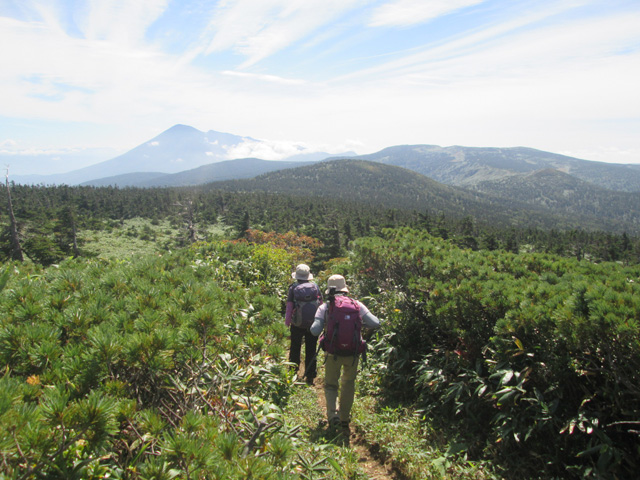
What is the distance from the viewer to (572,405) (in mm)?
3064

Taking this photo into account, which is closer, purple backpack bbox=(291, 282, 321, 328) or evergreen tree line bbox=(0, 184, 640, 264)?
purple backpack bbox=(291, 282, 321, 328)

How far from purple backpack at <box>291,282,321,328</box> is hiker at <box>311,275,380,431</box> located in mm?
880

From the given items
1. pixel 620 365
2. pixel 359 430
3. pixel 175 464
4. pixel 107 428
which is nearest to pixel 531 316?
pixel 620 365

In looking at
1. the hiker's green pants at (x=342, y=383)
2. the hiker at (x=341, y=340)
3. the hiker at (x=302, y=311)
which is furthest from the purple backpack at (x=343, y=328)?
the hiker at (x=302, y=311)

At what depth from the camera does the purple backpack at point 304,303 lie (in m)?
5.21

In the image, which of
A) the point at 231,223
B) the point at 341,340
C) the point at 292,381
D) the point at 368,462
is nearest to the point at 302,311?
the point at 341,340

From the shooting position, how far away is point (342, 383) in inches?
169

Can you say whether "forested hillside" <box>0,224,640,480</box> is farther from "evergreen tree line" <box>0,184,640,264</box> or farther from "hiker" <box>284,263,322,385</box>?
"evergreen tree line" <box>0,184,640,264</box>

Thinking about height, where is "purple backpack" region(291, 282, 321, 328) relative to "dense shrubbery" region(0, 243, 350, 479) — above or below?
below

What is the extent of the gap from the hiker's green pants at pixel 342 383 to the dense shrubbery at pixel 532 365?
94cm

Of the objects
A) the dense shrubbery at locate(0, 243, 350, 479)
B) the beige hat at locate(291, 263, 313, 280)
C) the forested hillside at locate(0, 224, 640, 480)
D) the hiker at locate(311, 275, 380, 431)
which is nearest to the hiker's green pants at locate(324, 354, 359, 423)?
the hiker at locate(311, 275, 380, 431)

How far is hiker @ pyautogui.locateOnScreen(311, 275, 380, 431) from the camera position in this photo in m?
4.12

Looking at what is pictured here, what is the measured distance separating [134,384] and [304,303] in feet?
10.5

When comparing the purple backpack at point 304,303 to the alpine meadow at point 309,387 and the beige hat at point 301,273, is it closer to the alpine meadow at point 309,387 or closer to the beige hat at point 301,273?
the beige hat at point 301,273
